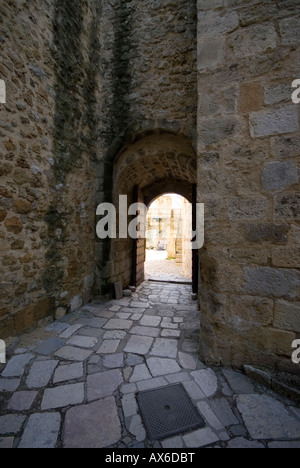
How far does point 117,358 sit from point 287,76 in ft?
9.32

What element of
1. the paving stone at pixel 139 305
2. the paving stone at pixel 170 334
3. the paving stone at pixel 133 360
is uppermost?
the paving stone at pixel 133 360

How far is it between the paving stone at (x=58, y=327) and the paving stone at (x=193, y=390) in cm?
162

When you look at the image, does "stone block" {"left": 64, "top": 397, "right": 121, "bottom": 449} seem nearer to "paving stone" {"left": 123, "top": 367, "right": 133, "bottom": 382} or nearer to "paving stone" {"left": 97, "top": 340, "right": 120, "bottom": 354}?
"paving stone" {"left": 123, "top": 367, "right": 133, "bottom": 382}

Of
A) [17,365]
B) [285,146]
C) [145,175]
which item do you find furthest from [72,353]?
[145,175]

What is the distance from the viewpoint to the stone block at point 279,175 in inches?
64.3

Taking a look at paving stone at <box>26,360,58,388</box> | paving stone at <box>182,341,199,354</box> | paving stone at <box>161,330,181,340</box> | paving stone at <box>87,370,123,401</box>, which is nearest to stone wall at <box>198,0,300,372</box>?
paving stone at <box>182,341,199,354</box>

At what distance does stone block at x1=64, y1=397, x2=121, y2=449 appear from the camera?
46.0 inches

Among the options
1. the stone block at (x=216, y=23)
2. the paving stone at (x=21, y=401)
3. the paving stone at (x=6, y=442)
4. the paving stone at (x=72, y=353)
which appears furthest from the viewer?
the paving stone at (x=72, y=353)

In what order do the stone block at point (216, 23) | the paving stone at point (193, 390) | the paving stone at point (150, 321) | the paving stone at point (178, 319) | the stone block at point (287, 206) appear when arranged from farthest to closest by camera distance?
the paving stone at point (178, 319) → the paving stone at point (150, 321) → the stone block at point (216, 23) → the stone block at point (287, 206) → the paving stone at point (193, 390)

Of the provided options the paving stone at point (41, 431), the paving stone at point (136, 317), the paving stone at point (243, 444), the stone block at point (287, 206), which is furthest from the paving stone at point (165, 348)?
the stone block at point (287, 206)

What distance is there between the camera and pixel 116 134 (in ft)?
11.7

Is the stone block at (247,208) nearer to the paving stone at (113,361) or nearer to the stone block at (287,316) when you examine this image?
the stone block at (287,316)

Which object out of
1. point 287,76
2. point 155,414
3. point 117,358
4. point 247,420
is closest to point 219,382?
point 247,420

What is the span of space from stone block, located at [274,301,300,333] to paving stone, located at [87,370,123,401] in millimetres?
1341
